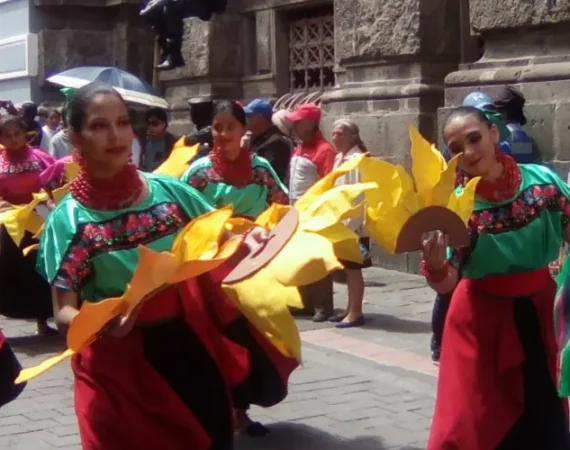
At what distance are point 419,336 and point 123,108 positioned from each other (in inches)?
175

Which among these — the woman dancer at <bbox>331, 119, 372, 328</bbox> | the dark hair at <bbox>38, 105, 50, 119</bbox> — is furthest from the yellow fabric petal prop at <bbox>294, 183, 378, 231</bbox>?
the dark hair at <bbox>38, 105, 50, 119</bbox>

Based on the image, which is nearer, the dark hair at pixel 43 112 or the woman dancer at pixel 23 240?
the woman dancer at pixel 23 240

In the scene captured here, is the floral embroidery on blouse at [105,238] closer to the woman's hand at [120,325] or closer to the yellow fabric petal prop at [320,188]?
the woman's hand at [120,325]

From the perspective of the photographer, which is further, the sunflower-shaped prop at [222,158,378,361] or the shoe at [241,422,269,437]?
the shoe at [241,422,269,437]

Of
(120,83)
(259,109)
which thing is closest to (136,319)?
(259,109)

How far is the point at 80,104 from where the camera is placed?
3613 mm

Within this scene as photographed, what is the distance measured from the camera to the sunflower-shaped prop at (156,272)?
305 centimetres

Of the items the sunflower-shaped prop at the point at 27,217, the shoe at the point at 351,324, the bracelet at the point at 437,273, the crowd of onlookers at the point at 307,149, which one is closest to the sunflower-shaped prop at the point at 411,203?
the bracelet at the point at 437,273

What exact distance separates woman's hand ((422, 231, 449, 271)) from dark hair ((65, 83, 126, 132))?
1.10 meters

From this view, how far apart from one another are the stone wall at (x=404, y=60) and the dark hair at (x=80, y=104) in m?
5.51

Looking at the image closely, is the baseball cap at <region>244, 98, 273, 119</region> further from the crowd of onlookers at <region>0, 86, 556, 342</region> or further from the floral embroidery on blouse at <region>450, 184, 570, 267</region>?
the floral embroidery on blouse at <region>450, 184, 570, 267</region>

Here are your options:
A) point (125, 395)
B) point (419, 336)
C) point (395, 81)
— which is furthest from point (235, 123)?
point (395, 81)

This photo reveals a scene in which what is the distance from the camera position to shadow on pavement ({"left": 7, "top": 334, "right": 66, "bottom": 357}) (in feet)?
26.5

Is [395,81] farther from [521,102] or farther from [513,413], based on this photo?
[513,413]
